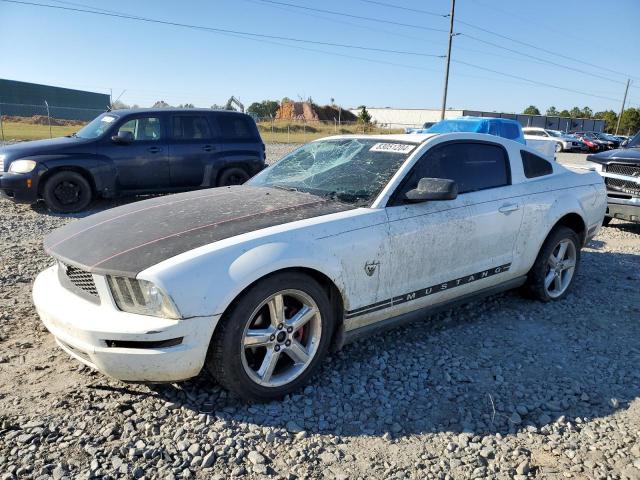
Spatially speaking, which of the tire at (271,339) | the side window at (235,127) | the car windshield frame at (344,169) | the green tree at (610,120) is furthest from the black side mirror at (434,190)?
the green tree at (610,120)

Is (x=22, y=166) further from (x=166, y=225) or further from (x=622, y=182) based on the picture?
(x=622, y=182)

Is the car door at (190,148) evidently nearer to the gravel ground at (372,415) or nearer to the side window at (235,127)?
the side window at (235,127)

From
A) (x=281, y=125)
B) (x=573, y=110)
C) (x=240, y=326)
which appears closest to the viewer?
(x=240, y=326)

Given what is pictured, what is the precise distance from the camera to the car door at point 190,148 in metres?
9.21

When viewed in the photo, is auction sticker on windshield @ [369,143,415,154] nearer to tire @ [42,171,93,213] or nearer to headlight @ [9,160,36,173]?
tire @ [42,171,93,213]

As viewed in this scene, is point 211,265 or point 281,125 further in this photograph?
point 281,125

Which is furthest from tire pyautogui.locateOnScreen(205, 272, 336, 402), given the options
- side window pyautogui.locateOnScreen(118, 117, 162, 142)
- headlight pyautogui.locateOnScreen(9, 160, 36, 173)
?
side window pyautogui.locateOnScreen(118, 117, 162, 142)

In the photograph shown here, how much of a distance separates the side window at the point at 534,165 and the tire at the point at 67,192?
22.9 feet

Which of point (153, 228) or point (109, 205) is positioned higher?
point (153, 228)

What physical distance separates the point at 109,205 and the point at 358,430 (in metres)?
7.92

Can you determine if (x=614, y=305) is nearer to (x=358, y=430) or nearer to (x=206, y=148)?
(x=358, y=430)

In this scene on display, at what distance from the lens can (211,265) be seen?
2717 millimetres

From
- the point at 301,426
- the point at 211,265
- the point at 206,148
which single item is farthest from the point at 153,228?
the point at 206,148

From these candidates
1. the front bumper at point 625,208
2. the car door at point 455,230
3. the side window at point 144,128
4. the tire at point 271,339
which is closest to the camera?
the tire at point 271,339
